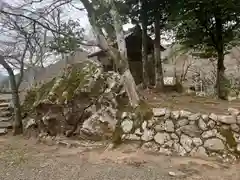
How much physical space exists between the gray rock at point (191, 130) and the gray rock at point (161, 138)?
0.27 metres

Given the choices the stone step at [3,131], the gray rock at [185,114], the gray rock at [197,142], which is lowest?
the stone step at [3,131]

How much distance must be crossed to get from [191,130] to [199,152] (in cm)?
40

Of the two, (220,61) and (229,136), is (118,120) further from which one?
(220,61)

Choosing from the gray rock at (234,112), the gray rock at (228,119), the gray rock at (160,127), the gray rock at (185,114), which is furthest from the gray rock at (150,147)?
the gray rock at (234,112)

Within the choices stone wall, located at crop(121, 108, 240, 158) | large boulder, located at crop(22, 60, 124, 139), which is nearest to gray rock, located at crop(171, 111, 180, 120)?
stone wall, located at crop(121, 108, 240, 158)

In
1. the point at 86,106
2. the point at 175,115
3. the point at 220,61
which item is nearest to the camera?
the point at 175,115

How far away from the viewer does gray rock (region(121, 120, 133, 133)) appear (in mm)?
4762

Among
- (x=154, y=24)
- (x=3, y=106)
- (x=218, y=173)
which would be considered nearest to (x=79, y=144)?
(x=218, y=173)

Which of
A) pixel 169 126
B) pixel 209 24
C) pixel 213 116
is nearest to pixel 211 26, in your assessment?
pixel 209 24

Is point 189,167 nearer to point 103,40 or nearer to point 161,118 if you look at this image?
point 161,118

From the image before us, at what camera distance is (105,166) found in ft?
12.7

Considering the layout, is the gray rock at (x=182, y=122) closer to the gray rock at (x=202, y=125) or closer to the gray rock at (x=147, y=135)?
the gray rock at (x=202, y=125)

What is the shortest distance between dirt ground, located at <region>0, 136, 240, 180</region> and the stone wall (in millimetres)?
234

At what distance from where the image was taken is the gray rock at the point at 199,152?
404 centimetres
